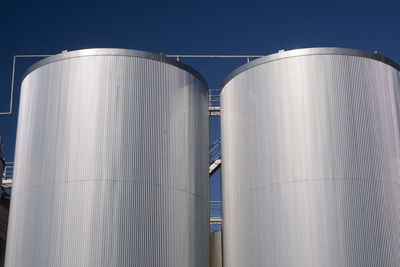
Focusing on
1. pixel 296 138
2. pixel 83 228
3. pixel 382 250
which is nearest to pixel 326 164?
pixel 296 138

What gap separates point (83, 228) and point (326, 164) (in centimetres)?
928

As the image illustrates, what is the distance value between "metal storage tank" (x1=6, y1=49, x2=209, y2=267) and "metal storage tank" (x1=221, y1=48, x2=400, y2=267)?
2.12 meters

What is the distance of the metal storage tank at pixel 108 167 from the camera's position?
71.2ft

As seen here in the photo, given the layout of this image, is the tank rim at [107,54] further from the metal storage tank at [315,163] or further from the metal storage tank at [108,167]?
the metal storage tank at [315,163]

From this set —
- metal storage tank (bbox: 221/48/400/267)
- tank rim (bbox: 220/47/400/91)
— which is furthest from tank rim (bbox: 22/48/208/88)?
tank rim (bbox: 220/47/400/91)

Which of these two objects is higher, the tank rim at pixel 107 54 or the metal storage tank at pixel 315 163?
the tank rim at pixel 107 54

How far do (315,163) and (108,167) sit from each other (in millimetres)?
7801

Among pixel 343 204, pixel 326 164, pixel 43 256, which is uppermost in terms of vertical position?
pixel 326 164

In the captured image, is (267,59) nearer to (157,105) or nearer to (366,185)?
(157,105)

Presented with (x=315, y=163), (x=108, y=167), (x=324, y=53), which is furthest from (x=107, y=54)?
(x=315, y=163)

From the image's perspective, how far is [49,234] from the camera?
21.7 meters

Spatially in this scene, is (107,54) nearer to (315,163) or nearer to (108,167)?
(108,167)

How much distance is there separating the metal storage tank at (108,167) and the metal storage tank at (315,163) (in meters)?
2.12

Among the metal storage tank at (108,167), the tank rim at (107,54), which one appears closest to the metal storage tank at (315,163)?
the metal storage tank at (108,167)
